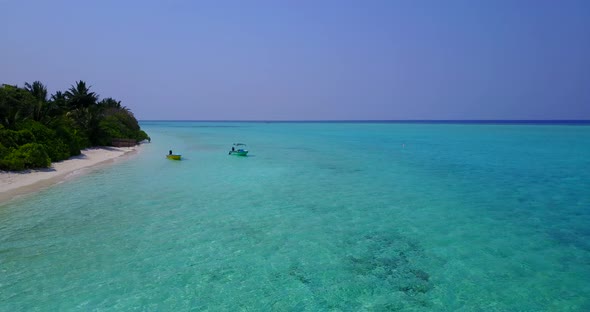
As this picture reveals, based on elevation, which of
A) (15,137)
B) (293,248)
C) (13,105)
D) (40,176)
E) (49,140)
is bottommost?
(293,248)

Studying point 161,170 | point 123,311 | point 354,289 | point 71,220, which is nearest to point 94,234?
point 71,220

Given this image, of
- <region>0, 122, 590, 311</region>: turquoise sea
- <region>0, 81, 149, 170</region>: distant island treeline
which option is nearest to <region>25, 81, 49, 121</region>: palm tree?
<region>0, 81, 149, 170</region>: distant island treeline

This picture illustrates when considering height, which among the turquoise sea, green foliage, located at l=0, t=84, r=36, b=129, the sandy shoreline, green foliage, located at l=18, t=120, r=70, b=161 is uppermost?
green foliage, located at l=0, t=84, r=36, b=129

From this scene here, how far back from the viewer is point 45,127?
84.0 ft

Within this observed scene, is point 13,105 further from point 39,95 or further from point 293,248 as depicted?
point 293,248

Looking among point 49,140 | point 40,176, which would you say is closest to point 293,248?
point 40,176

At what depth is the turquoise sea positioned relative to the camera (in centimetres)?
736

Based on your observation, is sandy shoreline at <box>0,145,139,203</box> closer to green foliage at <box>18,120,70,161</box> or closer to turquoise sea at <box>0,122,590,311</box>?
green foliage at <box>18,120,70,161</box>

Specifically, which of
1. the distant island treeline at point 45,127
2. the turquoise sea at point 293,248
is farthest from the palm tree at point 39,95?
the turquoise sea at point 293,248

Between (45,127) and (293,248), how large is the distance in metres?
24.8

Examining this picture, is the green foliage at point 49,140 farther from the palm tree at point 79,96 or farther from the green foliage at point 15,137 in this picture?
the palm tree at point 79,96

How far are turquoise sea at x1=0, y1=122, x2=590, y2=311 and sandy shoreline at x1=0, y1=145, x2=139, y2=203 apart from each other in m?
1.07

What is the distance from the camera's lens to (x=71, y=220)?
40.1ft

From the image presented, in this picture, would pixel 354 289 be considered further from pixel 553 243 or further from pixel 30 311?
pixel 553 243
